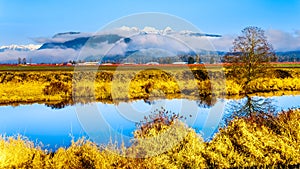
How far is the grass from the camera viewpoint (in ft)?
38.0

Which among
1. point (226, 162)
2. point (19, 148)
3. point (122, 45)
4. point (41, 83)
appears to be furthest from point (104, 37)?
point (41, 83)

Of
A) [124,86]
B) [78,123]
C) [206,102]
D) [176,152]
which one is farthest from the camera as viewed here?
[124,86]

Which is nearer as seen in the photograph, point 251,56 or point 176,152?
point 176,152

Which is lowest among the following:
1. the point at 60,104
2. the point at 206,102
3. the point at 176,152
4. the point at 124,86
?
the point at 206,102

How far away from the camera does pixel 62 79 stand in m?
50.2

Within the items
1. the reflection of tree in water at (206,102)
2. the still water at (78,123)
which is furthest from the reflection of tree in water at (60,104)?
the reflection of tree in water at (206,102)

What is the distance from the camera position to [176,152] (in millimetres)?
12273

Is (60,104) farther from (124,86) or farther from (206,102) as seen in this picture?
(206,102)

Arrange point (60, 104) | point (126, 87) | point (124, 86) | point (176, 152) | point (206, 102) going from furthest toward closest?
point (124, 86)
point (126, 87)
point (60, 104)
point (206, 102)
point (176, 152)

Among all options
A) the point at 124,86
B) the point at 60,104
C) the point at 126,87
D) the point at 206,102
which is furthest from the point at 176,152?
the point at 124,86

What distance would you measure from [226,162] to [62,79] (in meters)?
40.0

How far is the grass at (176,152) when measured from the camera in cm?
1159

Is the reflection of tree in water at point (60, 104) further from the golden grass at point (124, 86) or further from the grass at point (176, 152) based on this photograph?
the grass at point (176, 152)

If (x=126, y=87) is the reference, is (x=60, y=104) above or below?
below
